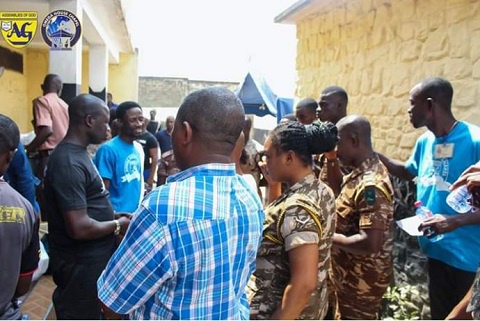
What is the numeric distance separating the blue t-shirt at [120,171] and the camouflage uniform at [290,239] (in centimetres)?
202

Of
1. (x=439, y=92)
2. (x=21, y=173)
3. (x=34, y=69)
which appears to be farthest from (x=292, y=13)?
(x=34, y=69)

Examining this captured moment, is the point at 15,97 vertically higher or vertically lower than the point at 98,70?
lower

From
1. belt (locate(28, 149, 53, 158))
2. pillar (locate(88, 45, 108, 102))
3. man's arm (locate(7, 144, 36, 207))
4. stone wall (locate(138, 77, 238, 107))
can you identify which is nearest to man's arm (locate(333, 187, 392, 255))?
man's arm (locate(7, 144, 36, 207))

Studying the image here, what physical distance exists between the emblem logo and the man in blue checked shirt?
252 cm

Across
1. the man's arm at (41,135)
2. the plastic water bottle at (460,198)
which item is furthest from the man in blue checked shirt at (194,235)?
the man's arm at (41,135)

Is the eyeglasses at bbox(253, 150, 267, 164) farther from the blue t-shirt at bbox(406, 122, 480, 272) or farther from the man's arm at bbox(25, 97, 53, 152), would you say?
the man's arm at bbox(25, 97, 53, 152)

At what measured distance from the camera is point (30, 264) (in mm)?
2207

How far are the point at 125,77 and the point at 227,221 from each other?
1386 centimetres

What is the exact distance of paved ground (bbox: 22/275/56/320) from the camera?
4176mm

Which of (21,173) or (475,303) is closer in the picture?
(475,303)

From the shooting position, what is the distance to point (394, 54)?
5.49m

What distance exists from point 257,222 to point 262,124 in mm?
15134

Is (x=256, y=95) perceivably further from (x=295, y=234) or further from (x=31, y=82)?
(x=295, y=234)

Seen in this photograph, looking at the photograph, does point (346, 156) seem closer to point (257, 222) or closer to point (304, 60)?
point (257, 222)
